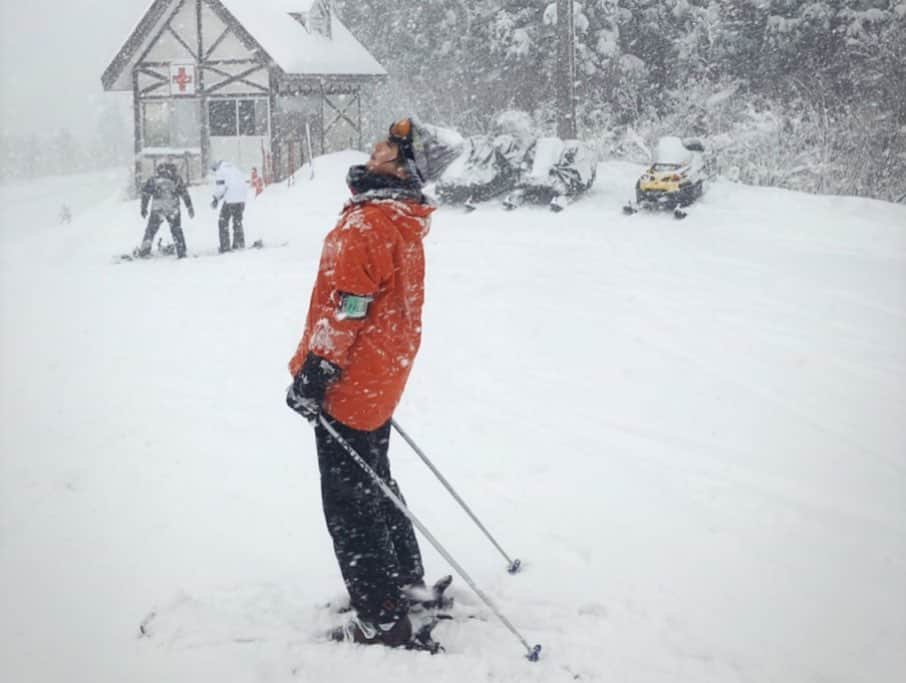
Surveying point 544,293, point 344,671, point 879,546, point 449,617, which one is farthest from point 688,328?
point 344,671

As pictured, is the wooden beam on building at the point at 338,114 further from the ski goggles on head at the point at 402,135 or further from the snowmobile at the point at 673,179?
the ski goggles on head at the point at 402,135

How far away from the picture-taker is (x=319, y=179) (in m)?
12.1

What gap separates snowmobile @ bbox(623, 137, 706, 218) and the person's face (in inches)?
249

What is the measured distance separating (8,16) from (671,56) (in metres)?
8.90

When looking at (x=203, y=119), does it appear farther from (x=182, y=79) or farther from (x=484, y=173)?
(x=484, y=173)

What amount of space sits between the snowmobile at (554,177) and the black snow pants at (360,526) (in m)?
7.17

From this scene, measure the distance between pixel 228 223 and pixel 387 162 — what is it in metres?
7.12

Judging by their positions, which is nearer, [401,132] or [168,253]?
[401,132]

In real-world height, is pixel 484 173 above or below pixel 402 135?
above

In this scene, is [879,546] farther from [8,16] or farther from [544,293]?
[8,16]

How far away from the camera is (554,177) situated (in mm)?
9164

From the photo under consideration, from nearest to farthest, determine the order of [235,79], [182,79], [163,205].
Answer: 1. [163,205]
2. [235,79]
3. [182,79]

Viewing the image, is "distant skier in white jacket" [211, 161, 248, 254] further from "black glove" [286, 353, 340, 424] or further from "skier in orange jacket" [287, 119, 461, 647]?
"black glove" [286, 353, 340, 424]

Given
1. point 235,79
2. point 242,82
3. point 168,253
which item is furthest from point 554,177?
point 235,79
